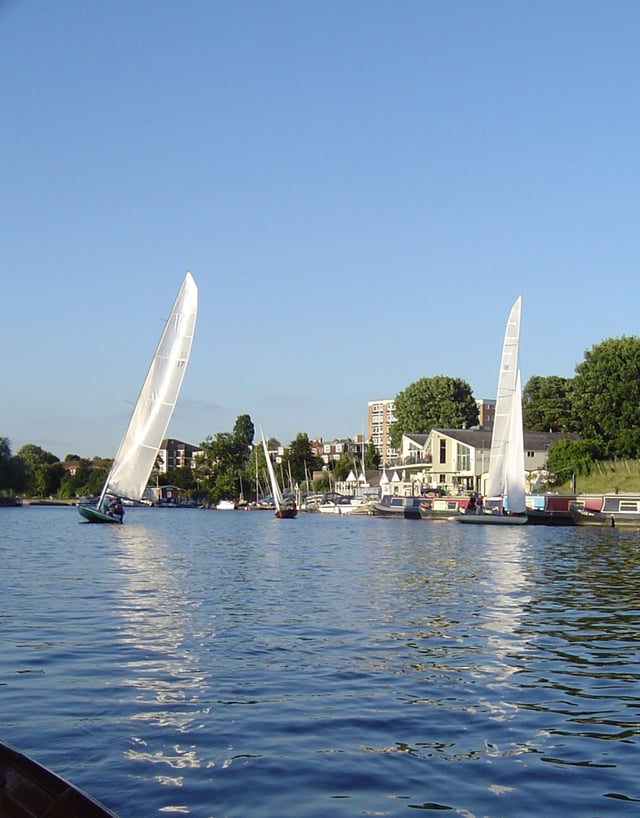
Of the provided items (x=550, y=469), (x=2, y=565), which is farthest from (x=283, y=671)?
(x=550, y=469)

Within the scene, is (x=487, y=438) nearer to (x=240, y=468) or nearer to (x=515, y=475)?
(x=515, y=475)

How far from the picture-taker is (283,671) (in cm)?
1333

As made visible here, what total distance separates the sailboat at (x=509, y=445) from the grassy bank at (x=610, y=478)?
12862 mm

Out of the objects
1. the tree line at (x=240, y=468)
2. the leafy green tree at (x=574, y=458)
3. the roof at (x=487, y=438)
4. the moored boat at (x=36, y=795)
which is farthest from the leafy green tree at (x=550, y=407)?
the moored boat at (x=36, y=795)

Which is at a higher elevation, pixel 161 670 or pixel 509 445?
pixel 509 445

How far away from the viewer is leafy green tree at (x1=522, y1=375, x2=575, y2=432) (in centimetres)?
12688

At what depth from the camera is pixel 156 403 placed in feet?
197

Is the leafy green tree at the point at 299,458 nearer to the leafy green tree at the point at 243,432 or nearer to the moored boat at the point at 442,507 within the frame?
the leafy green tree at the point at 243,432

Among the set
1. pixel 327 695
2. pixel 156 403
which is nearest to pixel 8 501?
pixel 156 403

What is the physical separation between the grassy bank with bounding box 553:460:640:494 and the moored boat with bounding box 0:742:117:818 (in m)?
82.0

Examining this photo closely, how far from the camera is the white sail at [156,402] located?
59.8m

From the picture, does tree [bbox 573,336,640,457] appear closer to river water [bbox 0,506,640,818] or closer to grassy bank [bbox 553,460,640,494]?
grassy bank [bbox 553,460,640,494]

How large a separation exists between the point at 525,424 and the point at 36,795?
4982 inches

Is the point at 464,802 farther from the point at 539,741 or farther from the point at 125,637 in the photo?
the point at 125,637
